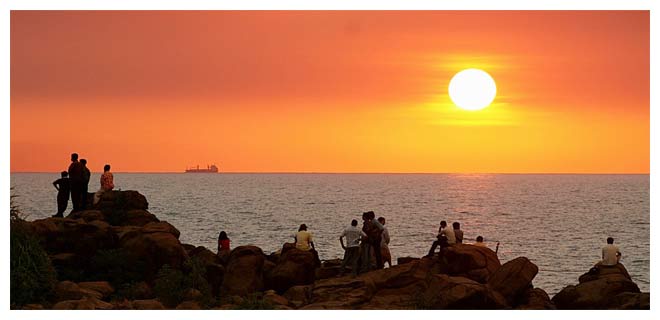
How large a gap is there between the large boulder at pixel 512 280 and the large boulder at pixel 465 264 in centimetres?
60

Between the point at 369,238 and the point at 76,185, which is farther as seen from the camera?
the point at 76,185

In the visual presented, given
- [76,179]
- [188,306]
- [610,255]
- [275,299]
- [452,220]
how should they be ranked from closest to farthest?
[188,306]
[275,299]
[76,179]
[610,255]
[452,220]

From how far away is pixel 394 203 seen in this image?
558 ft

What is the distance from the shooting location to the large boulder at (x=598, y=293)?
3384 cm

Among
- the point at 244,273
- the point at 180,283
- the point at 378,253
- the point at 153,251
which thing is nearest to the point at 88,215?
the point at 153,251

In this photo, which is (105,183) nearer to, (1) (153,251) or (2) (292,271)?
(1) (153,251)

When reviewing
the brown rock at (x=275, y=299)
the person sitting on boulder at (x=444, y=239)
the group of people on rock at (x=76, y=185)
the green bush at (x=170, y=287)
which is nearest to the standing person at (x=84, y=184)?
the group of people on rock at (x=76, y=185)

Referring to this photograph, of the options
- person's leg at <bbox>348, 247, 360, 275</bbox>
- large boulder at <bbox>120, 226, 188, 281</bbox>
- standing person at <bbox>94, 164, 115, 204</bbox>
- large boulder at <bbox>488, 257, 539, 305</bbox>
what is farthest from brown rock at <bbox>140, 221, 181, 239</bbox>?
large boulder at <bbox>488, 257, 539, 305</bbox>

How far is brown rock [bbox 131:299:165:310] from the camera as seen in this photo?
28.9 metres

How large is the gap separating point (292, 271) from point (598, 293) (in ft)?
36.0

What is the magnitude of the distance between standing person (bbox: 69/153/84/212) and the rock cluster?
40.3 inches

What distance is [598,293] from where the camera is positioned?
34.4 metres
